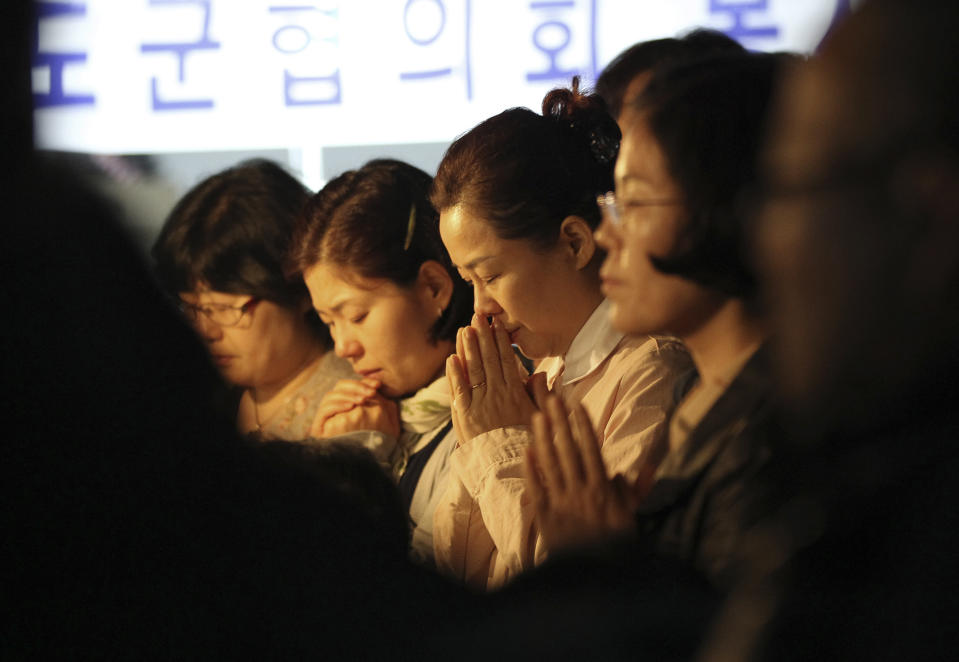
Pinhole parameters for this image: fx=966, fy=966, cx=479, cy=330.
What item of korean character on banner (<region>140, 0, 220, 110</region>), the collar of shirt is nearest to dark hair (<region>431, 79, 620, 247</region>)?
the collar of shirt

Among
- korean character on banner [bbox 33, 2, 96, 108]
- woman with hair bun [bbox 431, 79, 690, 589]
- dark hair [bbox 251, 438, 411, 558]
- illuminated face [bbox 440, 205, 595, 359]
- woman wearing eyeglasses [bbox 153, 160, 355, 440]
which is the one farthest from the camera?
korean character on banner [bbox 33, 2, 96, 108]

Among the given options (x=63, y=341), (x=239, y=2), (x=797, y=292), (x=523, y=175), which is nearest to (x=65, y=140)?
(x=239, y=2)

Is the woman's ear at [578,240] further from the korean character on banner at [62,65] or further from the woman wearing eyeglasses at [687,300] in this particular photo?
the korean character on banner at [62,65]

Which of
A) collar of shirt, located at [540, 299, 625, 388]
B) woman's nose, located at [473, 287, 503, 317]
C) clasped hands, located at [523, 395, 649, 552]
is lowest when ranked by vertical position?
clasped hands, located at [523, 395, 649, 552]

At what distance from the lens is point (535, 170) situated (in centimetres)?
131

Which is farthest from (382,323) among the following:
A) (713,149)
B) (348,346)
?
(713,149)

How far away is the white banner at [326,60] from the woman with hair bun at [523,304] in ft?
1.34

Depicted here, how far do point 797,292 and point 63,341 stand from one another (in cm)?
46

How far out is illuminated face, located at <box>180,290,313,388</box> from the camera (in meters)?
1.64

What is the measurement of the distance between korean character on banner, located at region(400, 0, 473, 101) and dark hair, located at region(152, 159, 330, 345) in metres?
0.31

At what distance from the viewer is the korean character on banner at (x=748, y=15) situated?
1753 mm

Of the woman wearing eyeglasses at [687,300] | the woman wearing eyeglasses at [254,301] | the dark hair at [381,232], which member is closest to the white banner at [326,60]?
the woman wearing eyeglasses at [254,301]

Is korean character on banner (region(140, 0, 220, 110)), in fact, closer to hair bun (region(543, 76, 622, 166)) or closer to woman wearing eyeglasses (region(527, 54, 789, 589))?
Result: hair bun (region(543, 76, 622, 166))

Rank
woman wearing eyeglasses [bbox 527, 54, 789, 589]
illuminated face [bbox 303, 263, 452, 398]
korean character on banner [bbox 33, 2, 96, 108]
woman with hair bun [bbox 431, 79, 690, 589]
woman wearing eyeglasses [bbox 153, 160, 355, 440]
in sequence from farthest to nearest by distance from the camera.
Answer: korean character on banner [bbox 33, 2, 96, 108] → woman wearing eyeglasses [bbox 153, 160, 355, 440] → illuminated face [bbox 303, 263, 452, 398] → woman with hair bun [bbox 431, 79, 690, 589] → woman wearing eyeglasses [bbox 527, 54, 789, 589]
